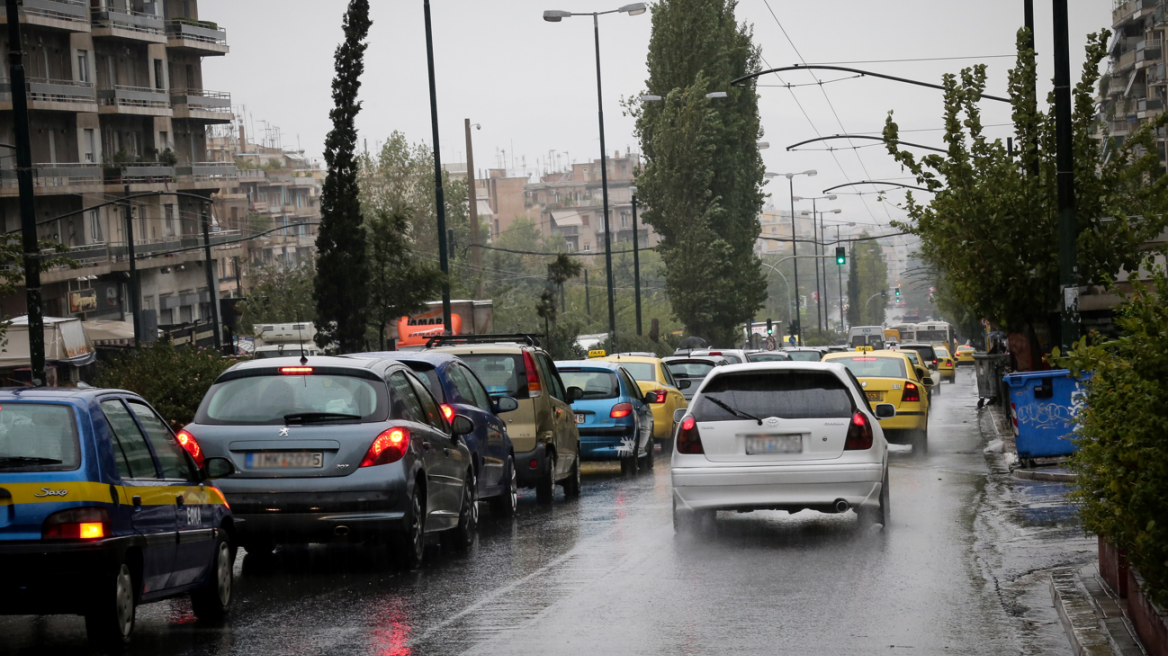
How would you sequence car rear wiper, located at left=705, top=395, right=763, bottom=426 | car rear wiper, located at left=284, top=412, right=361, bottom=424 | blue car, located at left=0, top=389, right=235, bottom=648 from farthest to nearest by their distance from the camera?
car rear wiper, located at left=705, top=395, right=763, bottom=426 → car rear wiper, located at left=284, top=412, right=361, bottom=424 → blue car, located at left=0, top=389, right=235, bottom=648

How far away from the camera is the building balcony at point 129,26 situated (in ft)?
215

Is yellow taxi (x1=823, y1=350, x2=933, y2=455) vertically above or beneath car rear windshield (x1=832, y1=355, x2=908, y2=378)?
beneath

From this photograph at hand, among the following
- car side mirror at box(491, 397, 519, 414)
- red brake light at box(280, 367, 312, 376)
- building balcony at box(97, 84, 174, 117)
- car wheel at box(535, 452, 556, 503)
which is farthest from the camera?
building balcony at box(97, 84, 174, 117)

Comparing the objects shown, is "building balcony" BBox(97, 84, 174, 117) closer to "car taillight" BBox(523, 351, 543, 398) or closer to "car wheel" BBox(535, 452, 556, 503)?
"car wheel" BBox(535, 452, 556, 503)

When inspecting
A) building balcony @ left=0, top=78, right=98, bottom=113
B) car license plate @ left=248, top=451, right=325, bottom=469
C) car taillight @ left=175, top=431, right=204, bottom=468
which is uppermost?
building balcony @ left=0, top=78, right=98, bottom=113

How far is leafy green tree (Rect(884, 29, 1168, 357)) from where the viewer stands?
20.0 m

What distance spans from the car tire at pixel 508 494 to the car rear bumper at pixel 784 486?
106 inches

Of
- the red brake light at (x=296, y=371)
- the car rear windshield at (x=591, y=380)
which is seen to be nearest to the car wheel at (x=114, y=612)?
the red brake light at (x=296, y=371)

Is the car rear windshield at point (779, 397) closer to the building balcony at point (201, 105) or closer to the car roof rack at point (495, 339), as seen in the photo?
the car roof rack at point (495, 339)

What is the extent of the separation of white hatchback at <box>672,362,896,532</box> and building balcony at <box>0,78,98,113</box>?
52.5 m

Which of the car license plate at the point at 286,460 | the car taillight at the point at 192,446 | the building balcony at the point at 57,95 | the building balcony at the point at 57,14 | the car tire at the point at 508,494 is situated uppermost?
the building balcony at the point at 57,14

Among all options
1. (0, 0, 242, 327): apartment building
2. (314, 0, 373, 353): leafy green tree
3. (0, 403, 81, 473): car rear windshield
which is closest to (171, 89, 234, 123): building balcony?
(0, 0, 242, 327): apartment building

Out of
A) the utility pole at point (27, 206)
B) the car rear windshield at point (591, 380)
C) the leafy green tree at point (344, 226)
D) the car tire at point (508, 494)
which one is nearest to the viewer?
the car tire at point (508, 494)

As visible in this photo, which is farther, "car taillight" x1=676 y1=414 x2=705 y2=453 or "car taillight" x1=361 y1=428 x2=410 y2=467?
"car taillight" x1=676 y1=414 x2=705 y2=453
